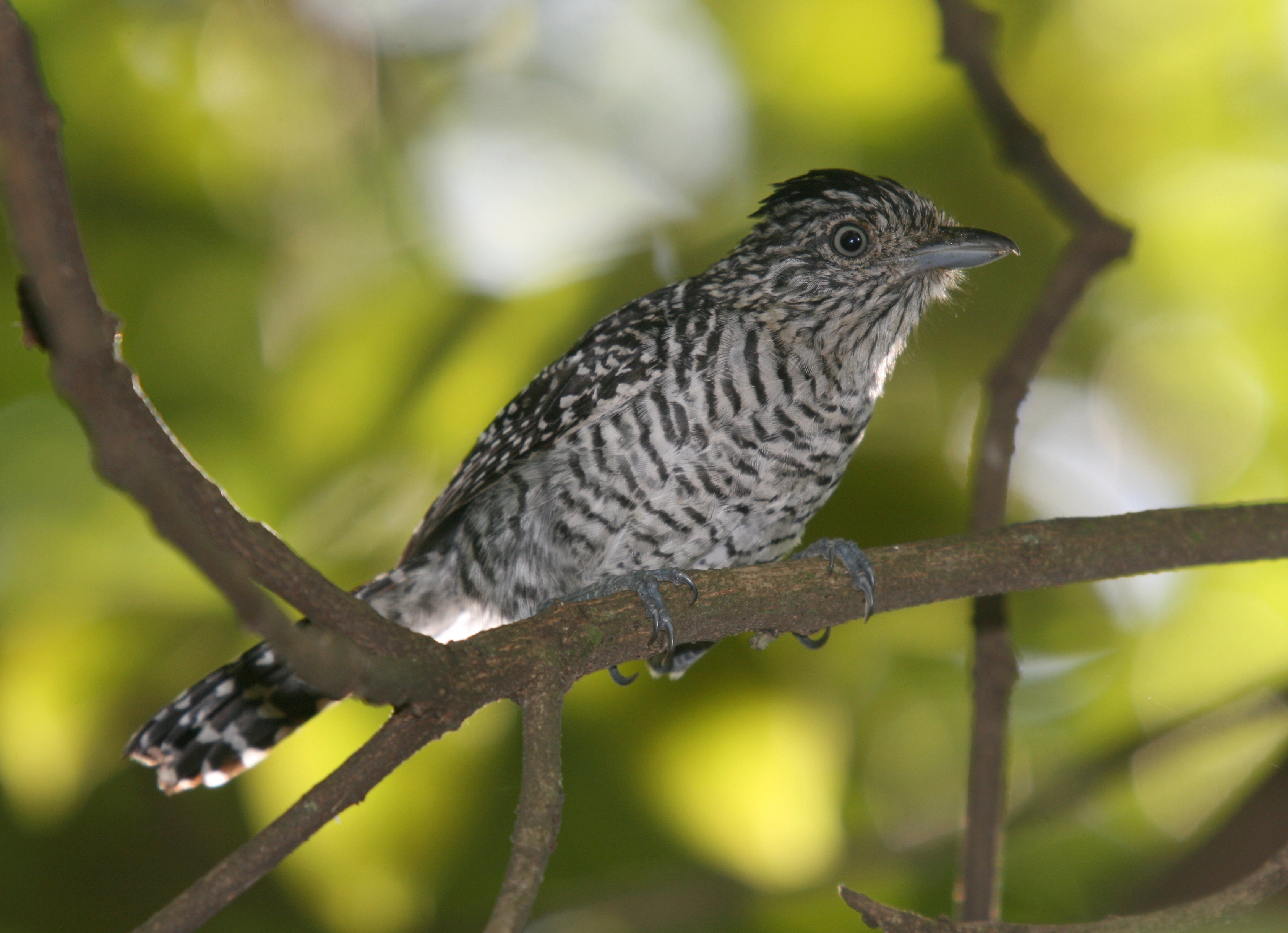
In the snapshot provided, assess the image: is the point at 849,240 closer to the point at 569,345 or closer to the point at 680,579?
the point at 569,345

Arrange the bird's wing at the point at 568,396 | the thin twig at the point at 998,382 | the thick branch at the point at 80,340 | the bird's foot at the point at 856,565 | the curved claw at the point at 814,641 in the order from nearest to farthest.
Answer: the thick branch at the point at 80,340, the bird's foot at the point at 856,565, the thin twig at the point at 998,382, the bird's wing at the point at 568,396, the curved claw at the point at 814,641

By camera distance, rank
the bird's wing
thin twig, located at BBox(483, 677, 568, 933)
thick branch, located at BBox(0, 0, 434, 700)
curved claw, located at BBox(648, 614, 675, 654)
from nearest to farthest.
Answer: thick branch, located at BBox(0, 0, 434, 700), thin twig, located at BBox(483, 677, 568, 933), curved claw, located at BBox(648, 614, 675, 654), the bird's wing

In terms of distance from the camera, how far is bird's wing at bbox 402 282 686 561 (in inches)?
104

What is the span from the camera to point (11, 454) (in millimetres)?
2658

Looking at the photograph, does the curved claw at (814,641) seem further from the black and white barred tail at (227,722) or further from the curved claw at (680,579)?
the black and white barred tail at (227,722)

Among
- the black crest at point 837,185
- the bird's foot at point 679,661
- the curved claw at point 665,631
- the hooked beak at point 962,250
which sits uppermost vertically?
the black crest at point 837,185

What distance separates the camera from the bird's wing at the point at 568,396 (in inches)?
104

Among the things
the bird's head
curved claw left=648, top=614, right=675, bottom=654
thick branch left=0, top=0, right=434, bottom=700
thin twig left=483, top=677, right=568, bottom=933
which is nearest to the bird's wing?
the bird's head

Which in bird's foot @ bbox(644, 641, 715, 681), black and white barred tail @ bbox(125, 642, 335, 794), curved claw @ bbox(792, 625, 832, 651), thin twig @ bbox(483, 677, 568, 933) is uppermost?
black and white barred tail @ bbox(125, 642, 335, 794)

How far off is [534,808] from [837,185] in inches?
70.8

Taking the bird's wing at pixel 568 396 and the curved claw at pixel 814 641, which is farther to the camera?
the curved claw at pixel 814 641

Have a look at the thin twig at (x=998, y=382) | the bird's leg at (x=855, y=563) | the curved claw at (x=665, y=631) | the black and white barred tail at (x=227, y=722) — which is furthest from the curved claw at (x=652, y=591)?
the thin twig at (x=998, y=382)

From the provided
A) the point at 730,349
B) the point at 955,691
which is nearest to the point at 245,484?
the point at 730,349

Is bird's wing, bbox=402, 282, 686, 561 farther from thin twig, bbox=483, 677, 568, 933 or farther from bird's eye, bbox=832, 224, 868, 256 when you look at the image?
thin twig, bbox=483, 677, 568, 933
